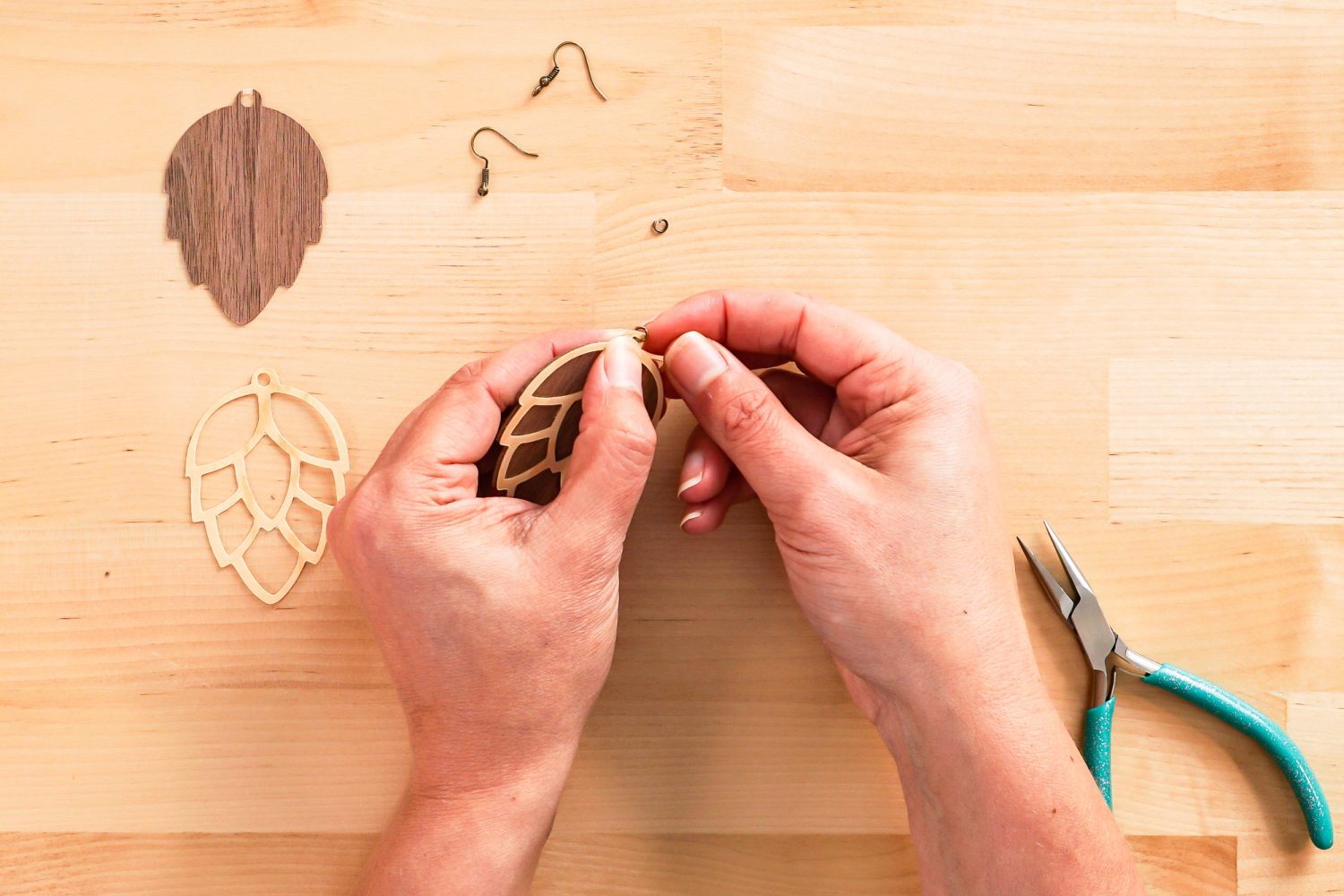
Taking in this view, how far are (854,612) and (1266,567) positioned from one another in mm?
596

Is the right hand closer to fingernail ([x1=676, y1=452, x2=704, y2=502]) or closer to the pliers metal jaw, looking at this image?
fingernail ([x1=676, y1=452, x2=704, y2=502])

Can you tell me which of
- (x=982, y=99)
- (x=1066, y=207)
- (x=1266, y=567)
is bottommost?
(x=1266, y=567)

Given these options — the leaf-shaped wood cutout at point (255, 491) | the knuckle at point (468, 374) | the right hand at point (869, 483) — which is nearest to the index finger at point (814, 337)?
the right hand at point (869, 483)

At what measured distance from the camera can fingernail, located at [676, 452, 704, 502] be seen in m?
1.12

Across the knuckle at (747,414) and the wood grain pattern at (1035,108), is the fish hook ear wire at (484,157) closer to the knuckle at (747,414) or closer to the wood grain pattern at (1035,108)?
the wood grain pattern at (1035,108)

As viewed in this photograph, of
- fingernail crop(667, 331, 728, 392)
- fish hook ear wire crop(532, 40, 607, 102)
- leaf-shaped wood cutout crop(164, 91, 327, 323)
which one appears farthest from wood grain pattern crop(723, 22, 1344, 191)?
leaf-shaped wood cutout crop(164, 91, 327, 323)

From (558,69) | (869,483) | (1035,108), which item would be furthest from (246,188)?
(1035,108)

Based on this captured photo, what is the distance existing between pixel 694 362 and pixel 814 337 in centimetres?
16

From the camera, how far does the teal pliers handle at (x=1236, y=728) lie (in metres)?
1.16

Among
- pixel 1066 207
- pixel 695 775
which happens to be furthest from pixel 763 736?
pixel 1066 207

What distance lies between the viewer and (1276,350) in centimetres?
124

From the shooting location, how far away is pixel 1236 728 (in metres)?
1.18

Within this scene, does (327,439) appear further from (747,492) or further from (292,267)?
(747,492)

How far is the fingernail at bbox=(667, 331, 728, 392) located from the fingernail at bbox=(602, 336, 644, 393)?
46mm
